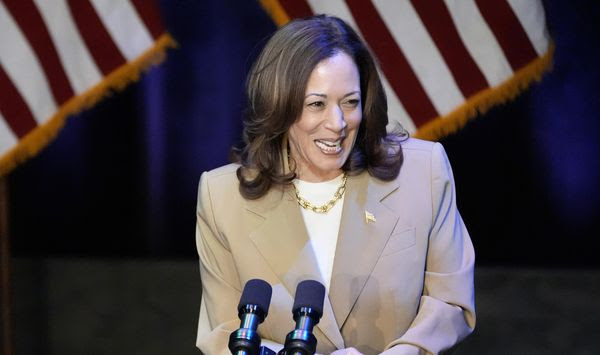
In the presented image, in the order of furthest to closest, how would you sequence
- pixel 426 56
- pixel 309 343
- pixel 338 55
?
pixel 426 56 → pixel 338 55 → pixel 309 343

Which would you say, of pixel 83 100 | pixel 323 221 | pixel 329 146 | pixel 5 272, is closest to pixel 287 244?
pixel 323 221

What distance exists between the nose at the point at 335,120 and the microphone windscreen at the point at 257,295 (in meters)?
0.48

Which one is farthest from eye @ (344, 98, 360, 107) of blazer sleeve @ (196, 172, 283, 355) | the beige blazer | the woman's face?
blazer sleeve @ (196, 172, 283, 355)

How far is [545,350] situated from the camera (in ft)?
13.7

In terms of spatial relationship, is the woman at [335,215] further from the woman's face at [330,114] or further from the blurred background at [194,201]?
the blurred background at [194,201]

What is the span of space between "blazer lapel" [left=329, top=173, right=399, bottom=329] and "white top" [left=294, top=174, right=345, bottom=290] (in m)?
0.04

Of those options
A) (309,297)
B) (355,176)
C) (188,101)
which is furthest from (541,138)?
(309,297)

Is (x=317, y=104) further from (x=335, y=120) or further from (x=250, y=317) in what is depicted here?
(x=250, y=317)

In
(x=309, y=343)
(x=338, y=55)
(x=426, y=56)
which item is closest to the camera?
(x=309, y=343)

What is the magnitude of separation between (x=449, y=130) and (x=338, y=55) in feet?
4.33

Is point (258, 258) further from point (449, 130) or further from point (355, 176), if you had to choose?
point (449, 130)

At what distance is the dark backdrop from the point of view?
3.92 m

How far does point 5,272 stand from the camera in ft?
13.3

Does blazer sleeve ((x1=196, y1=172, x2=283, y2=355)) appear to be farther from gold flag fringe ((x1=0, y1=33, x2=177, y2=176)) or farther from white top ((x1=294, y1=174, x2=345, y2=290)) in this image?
gold flag fringe ((x1=0, y1=33, x2=177, y2=176))
